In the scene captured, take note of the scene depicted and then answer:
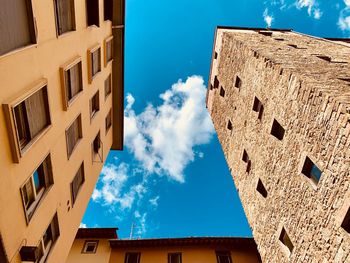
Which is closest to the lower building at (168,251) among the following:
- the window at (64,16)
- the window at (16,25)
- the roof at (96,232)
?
the roof at (96,232)

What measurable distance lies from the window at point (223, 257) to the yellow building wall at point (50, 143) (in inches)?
418

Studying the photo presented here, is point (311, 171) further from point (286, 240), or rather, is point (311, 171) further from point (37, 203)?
point (37, 203)

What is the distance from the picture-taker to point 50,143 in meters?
8.24

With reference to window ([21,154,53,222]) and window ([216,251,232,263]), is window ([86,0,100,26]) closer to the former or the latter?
window ([21,154,53,222])

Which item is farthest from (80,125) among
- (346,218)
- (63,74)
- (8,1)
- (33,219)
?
(346,218)

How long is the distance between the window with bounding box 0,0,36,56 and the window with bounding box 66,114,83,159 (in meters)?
4.00

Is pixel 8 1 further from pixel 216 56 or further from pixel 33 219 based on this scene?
pixel 216 56

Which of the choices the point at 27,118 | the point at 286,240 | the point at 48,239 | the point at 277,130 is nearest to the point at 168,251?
the point at 286,240

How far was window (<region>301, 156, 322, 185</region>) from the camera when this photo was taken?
307 inches

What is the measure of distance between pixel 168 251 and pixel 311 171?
46.4 ft

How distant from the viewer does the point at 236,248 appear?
19.7 m

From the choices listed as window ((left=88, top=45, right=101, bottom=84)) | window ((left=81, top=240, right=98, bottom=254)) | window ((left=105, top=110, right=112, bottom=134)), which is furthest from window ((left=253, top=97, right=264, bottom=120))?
window ((left=81, top=240, right=98, bottom=254))

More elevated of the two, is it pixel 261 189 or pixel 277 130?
pixel 277 130

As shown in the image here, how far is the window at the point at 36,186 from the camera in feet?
23.4
